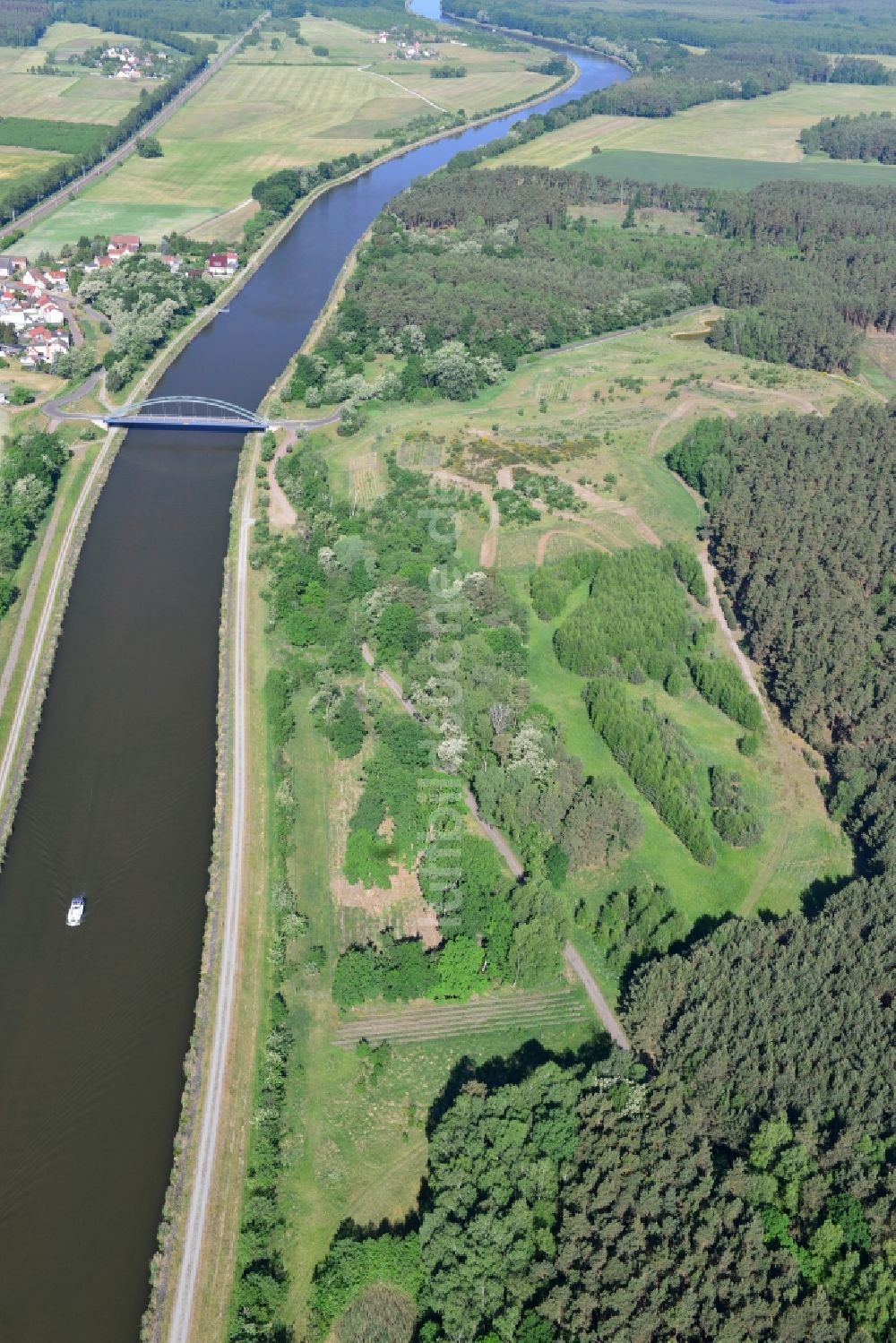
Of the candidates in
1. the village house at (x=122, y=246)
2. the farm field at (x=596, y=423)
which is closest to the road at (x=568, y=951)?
the farm field at (x=596, y=423)

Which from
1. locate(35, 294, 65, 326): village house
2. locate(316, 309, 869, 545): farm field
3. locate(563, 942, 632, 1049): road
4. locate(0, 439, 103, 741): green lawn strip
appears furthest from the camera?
locate(35, 294, 65, 326): village house

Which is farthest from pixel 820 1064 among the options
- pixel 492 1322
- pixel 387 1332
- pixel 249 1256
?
pixel 249 1256

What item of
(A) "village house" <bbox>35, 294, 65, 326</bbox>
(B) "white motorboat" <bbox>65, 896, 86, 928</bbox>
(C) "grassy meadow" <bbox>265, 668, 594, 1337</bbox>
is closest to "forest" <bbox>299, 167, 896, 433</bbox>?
(A) "village house" <bbox>35, 294, 65, 326</bbox>

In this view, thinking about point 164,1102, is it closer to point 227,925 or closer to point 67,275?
point 227,925

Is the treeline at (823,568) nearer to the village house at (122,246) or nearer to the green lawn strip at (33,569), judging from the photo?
the green lawn strip at (33,569)

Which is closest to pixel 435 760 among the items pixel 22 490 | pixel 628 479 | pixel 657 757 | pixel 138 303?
pixel 657 757

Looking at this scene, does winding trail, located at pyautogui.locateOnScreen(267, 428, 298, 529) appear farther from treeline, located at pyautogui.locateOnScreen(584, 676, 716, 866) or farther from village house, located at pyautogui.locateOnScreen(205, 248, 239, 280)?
village house, located at pyautogui.locateOnScreen(205, 248, 239, 280)
